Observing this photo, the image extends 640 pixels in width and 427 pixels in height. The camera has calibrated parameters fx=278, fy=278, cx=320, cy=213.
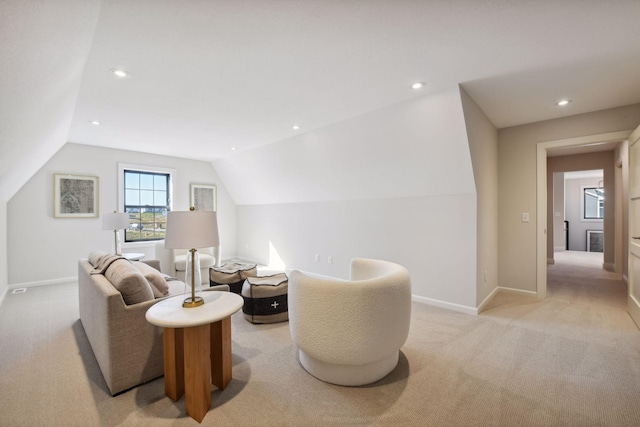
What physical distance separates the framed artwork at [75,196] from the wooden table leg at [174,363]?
442 cm

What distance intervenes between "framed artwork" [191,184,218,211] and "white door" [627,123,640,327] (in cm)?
682

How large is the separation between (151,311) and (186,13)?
1.81m

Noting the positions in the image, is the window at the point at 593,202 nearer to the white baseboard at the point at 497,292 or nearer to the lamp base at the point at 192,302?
the white baseboard at the point at 497,292

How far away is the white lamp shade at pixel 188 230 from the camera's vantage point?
67.8 inches

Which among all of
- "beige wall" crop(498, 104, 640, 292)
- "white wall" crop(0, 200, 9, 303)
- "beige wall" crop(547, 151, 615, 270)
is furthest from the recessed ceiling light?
"beige wall" crop(547, 151, 615, 270)

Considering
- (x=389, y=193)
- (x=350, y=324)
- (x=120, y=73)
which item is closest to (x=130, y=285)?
(x=350, y=324)

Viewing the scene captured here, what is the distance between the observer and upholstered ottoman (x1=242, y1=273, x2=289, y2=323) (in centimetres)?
297

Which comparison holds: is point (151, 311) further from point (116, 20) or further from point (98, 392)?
Result: point (116, 20)

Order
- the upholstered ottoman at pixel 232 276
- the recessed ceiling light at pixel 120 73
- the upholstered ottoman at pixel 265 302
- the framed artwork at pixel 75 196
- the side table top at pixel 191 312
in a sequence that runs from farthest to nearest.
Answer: the framed artwork at pixel 75 196
the upholstered ottoman at pixel 232 276
the upholstered ottoman at pixel 265 302
the recessed ceiling light at pixel 120 73
the side table top at pixel 191 312

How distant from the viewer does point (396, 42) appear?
1968 millimetres

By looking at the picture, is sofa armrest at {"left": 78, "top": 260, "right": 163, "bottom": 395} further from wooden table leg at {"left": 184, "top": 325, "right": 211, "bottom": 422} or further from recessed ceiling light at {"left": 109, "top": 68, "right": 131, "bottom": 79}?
recessed ceiling light at {"left": 109, "top": 68, "right": 131, "bottom": 79}

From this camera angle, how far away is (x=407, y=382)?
6.39 ft

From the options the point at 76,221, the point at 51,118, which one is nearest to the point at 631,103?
the point at 51,118

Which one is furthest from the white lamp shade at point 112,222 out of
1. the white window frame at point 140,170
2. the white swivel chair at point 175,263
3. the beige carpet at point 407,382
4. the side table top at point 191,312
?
the side table top at point 191,312
